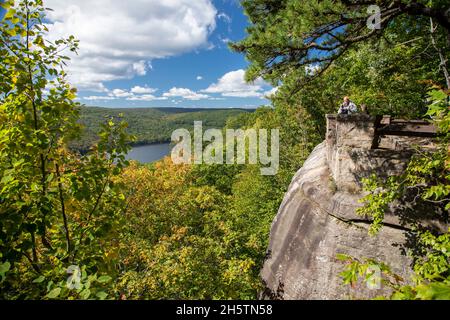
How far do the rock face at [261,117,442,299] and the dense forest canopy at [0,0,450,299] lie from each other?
815 mm

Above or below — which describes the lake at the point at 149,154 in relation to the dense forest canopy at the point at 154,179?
below

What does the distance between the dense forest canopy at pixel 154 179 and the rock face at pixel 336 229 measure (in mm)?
815

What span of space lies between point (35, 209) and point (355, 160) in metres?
8.25

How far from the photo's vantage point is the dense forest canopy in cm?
316

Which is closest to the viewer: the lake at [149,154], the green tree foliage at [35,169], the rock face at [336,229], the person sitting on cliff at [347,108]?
the green tree foliage at [35,169]

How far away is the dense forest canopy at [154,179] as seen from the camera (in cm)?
316

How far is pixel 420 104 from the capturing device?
13992 mm

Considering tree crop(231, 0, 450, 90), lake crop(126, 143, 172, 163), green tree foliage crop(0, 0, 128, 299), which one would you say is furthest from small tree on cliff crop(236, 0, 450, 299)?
lake crop(126, 143, 172, 163)

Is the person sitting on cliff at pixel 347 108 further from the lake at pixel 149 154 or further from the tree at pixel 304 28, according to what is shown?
the lake at pixel 149 154

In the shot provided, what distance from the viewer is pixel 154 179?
17531 mm

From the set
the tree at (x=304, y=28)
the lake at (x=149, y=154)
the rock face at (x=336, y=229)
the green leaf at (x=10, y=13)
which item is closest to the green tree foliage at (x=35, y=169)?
the green leaf at (x=10, y=13)

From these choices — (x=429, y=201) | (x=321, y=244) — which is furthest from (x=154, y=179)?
(x=429, y=201)
